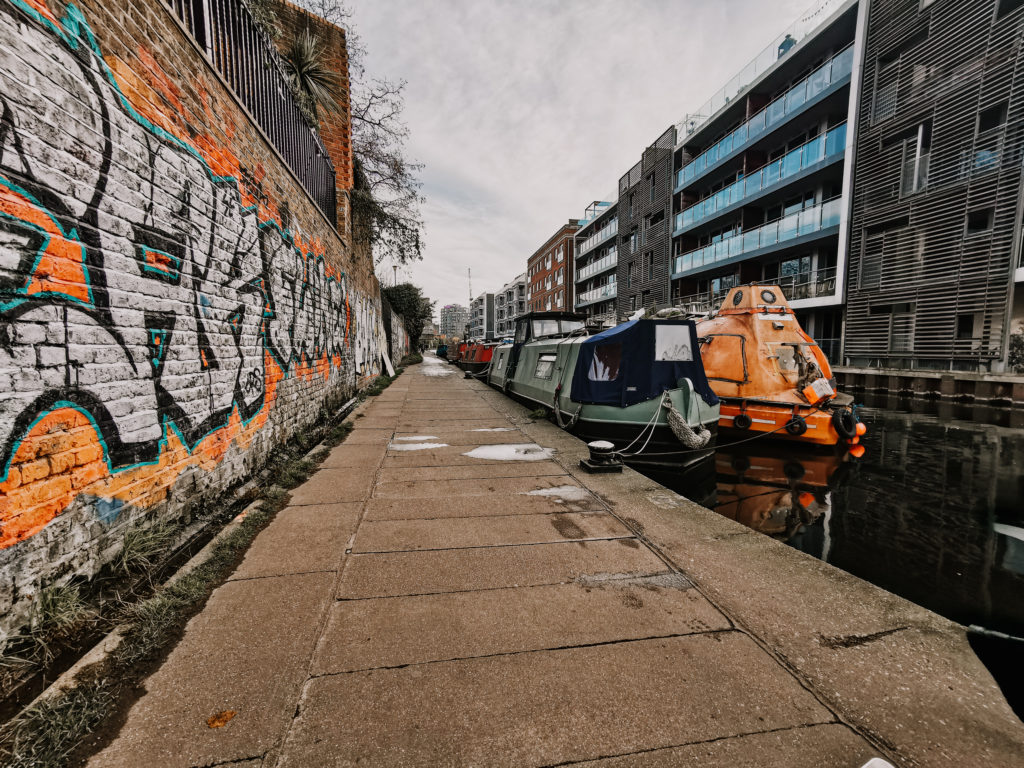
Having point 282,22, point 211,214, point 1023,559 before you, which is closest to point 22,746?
point 211,214

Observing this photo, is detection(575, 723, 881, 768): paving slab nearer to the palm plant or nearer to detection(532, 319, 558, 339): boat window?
the palm plant

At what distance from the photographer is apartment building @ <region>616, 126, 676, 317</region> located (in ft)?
75.4

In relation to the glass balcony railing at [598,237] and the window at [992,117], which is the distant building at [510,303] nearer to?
the glass balcony railing at [598,237]

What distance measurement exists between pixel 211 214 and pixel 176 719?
3347mm

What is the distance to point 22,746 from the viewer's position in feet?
4.17

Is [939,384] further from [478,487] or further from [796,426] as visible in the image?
[478,487]

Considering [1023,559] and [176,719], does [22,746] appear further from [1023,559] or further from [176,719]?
[1023,559]

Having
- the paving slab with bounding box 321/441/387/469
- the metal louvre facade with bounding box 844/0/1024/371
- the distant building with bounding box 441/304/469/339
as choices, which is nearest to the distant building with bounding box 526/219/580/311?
the metal louvre facade with bounding box 844/0/1024/371

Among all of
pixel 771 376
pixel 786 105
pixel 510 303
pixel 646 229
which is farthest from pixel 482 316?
pixel 771 376

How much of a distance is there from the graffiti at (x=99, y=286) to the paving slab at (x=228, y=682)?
849 millimetres

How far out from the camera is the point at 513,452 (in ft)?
17.7

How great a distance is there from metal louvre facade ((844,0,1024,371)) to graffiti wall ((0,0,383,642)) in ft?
60.3

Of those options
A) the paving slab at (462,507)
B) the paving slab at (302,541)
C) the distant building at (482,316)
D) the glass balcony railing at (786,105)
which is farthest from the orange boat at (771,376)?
the distant building at (482,316)

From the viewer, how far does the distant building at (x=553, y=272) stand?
38.8 meters
